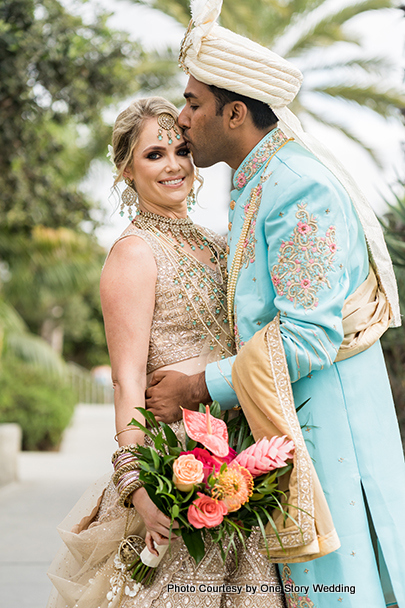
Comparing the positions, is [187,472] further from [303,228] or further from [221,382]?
[303,228]

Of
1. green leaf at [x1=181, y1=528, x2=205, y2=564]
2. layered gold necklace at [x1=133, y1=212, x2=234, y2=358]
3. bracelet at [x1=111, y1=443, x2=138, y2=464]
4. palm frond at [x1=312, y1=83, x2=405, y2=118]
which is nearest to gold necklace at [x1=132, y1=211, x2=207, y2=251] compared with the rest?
layered gold necklace at [x1=133, y1=212, x2=234, y2=358]

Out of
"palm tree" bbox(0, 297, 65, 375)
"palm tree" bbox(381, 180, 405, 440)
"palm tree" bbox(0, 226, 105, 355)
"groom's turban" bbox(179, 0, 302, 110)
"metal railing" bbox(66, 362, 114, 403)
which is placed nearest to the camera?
"groom's turban" bbox(179, 0, 302, 110)

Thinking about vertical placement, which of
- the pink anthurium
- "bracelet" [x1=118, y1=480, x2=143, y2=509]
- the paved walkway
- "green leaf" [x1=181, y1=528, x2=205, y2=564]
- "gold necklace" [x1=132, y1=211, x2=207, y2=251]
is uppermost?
"gold necklace" [x1=132, y1=211, x2=207, y2=251]

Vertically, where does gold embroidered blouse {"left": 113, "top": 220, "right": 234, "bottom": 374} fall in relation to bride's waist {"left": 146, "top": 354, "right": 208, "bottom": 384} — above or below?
above

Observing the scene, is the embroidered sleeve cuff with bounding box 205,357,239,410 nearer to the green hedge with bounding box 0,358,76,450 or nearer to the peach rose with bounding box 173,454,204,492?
the peach rose with bounding box 173,454,204,492

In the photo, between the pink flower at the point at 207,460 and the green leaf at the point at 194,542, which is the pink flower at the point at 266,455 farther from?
the green leaf at the point at 194,542

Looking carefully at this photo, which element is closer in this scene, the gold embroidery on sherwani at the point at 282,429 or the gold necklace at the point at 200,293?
the gold embroidery on sherwani at the point at 282,429

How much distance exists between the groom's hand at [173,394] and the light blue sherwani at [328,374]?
77mm

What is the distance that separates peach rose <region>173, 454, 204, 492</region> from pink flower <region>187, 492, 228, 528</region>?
5cm

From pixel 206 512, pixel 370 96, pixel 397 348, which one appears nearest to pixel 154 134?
pixel 206 512

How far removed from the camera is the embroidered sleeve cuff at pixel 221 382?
2.19m

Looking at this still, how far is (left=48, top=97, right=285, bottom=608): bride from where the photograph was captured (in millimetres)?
2250

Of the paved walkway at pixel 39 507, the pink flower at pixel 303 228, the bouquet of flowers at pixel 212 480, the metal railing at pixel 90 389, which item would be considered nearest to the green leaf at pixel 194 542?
the bouquet of flowers at pixel 212 480

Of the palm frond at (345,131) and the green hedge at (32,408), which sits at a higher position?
the palm frond at (345,131)
